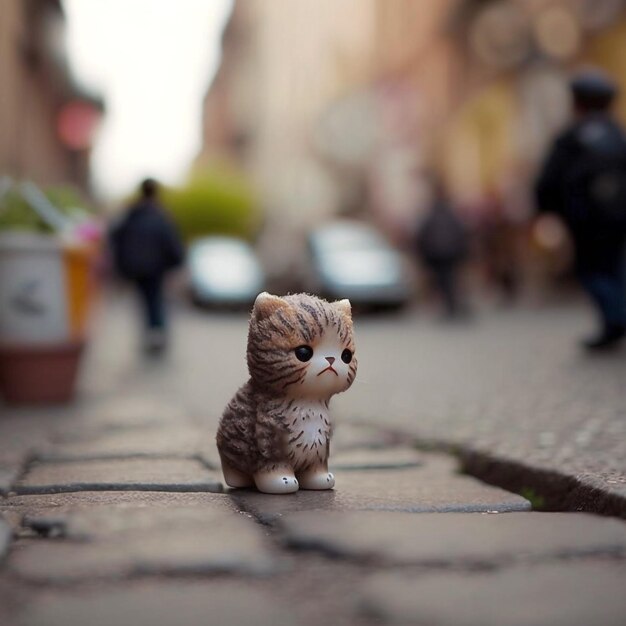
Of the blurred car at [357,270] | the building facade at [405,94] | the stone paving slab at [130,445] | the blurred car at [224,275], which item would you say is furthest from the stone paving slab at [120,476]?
the blurred car at [224,275]

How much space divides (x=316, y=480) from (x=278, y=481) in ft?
0.48

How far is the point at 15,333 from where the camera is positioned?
645cm

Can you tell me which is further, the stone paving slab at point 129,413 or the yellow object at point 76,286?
the yellow object at point 76,286

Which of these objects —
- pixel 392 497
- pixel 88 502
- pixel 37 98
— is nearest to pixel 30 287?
pixel 88 502

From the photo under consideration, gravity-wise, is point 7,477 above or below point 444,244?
below

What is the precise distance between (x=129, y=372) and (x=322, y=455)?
5859mm

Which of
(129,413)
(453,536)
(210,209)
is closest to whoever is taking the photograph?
(453,536)

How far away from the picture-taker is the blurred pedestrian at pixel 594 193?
26.5 ft

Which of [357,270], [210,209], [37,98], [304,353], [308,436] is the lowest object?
[357,270]

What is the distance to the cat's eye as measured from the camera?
3.18 meters

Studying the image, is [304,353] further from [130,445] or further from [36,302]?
[36,302]

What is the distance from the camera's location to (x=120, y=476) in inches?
145

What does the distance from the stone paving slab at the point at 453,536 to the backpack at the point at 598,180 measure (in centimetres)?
553

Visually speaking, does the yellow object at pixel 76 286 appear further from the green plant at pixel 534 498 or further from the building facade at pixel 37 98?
the building facade at pixel 37 98
